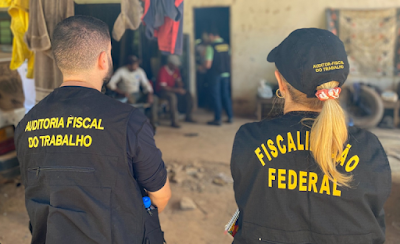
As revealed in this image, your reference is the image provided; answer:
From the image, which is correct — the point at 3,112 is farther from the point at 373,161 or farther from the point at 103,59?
the point at 373,161

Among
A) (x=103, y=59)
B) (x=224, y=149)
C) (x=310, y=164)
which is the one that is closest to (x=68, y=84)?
(x=103, y=59)

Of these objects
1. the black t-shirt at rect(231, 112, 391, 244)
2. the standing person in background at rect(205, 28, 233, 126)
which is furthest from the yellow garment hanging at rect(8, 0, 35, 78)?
the standing person in background at rect(205, 28, 233, 126)

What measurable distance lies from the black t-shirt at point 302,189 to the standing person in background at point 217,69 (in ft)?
19.4

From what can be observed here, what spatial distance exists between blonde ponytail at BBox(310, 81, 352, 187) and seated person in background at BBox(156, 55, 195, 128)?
595cm

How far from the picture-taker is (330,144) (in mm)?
1295

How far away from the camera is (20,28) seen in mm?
2520

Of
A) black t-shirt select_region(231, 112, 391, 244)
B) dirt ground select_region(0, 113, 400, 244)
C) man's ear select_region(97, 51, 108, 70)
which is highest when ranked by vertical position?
man's ear select_region(97, 51, 108, 70)

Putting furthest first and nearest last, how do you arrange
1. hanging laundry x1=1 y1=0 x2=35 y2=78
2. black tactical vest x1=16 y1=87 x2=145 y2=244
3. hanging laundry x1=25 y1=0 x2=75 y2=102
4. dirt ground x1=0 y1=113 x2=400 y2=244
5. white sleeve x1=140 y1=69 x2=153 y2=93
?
white sleeve x1=140 y1=69 x2=153 y2=93 → dirt ground x1=0 y1=113 x2=400 y2=244 → hanging laundry x1=1 y1=0 x2=35 y2=78 → hanging laundry x1=25 y1=0 x2=75 y2=102 → black tactical vest x1=16 y1=87 x2=145 y2=244

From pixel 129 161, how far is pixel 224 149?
427 cm

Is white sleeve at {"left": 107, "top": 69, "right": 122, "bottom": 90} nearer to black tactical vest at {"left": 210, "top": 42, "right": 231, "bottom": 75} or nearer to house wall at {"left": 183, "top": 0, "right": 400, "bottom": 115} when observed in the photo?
black tactical vest at {"left": 210, "top": 42, "right": 231, "bottom": 75}

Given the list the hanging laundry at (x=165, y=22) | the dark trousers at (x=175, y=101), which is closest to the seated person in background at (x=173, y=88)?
the dark trousers at (x=175, y=101)

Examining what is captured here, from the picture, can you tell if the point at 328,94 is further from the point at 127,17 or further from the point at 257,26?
the point at 257,26

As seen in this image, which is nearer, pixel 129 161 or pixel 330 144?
pixel 330 144

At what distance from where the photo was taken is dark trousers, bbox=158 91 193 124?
7.22 m
